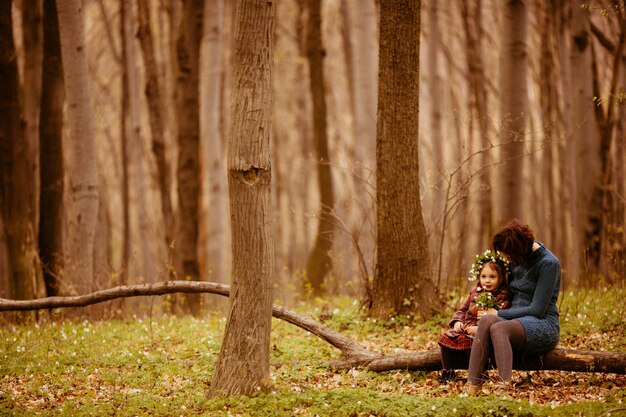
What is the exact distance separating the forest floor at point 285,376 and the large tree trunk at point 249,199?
366mm

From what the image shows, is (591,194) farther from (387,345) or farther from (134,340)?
→ (134,340)

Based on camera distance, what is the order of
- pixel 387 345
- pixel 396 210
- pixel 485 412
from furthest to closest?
pixel 396 210 < pixel 387 345 < pixel 485 412

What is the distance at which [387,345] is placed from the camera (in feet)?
26.1

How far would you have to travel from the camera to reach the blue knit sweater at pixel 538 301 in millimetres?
6109

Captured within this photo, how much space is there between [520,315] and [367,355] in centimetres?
173

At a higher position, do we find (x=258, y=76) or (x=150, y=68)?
(x=150, y=68)

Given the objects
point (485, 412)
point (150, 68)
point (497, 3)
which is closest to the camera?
point (485, 412)

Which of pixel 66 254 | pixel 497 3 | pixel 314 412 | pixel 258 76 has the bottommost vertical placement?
pixel 314 412

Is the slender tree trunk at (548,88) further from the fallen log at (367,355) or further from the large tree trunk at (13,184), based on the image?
the large tree trunk at (13,184)

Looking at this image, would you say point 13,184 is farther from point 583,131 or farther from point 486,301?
point 583,131

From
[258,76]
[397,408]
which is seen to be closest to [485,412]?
[397,408]

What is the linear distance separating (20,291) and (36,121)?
146 inches

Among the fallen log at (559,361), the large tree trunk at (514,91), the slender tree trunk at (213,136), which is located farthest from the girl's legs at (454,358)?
the slender tree trunk at (213,136)

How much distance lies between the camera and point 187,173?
13.0m
